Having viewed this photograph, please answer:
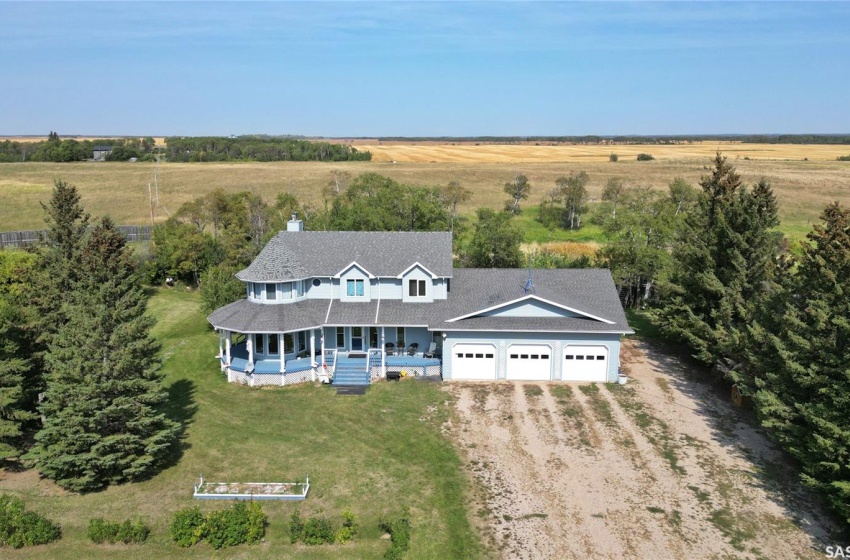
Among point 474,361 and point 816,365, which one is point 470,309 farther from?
point 816,365

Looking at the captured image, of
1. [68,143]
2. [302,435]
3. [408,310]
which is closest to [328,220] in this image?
[408,310]

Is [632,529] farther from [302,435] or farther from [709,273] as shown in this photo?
[709,273]

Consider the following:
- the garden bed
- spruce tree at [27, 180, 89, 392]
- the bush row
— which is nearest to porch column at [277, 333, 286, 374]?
spruce tree at [27, 180, 89, 392]

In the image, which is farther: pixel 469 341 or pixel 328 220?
pixel 328 220

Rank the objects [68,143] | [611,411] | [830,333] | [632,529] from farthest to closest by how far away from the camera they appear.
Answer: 1. [68,143]
2. [611,411]
3. [830,333]
4. [632,529]

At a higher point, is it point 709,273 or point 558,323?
point 709,273

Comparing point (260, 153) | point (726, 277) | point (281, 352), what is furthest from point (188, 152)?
point (726, 277)

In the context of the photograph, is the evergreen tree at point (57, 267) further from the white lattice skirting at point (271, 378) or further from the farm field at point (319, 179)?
the farm field at point (319, 179)

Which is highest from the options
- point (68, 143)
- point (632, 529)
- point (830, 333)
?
point (68, 143)
